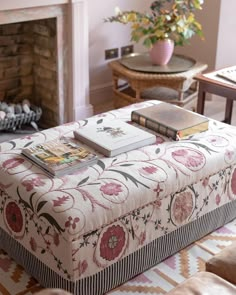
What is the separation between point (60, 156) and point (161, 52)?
5.67 feet

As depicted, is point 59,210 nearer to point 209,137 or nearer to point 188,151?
point 188,151

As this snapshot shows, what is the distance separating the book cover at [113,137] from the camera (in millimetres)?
2148

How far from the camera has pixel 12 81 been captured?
3625mm

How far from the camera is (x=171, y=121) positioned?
238cm

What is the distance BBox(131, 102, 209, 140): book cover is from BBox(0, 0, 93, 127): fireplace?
108cm

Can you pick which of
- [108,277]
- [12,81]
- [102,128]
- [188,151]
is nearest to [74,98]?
[12,81]

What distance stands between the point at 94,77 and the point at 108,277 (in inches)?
86.8

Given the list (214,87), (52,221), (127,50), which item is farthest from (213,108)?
(52,221)

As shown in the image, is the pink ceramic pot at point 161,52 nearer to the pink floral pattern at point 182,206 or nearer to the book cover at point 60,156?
the book cover at point 60,156

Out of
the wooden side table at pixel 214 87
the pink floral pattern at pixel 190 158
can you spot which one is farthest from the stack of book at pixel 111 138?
the wooden side table at pixel 214 87

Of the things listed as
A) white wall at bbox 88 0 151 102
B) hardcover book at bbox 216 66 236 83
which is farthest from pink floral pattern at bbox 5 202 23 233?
white wall at bbox 88 0 151 102

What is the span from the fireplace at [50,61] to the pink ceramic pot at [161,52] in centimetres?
48

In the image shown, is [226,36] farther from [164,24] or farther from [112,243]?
[112,243]

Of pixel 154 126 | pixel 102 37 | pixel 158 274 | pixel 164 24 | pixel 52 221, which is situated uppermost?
pixel 164 24
